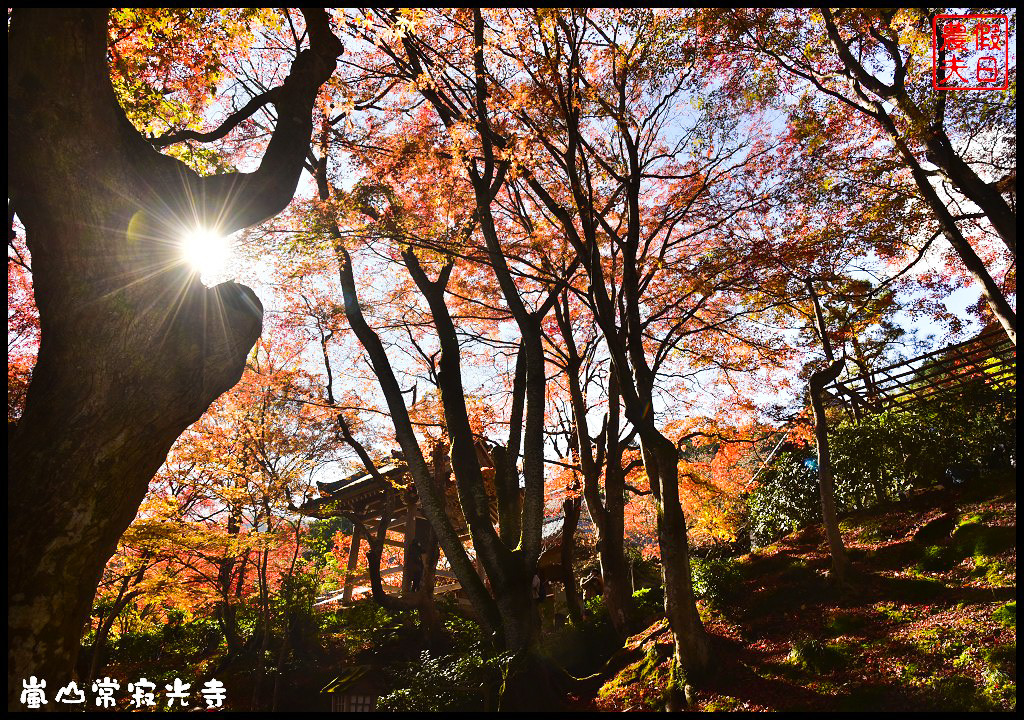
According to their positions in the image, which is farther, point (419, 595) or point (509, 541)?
point (419, 595)

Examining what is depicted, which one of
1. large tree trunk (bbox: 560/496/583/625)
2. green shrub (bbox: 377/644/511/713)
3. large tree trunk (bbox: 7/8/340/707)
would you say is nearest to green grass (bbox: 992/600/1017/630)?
green shrub (bbox: 377/644/511/713)

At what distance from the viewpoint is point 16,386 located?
30.0 ft

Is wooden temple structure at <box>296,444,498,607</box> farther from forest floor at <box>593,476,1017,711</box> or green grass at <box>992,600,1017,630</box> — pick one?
green grass at <box>992,600,1017,630</box>

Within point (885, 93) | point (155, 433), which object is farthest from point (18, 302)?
point (885, 93)

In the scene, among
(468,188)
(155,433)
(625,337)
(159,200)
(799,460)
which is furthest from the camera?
(799,460)

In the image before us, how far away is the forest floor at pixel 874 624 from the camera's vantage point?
16.9 ft

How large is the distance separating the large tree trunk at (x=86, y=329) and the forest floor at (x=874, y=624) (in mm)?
6190

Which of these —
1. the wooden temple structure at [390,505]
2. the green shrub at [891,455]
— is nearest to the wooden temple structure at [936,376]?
the green shrub at [891,455]

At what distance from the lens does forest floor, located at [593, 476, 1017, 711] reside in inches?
203

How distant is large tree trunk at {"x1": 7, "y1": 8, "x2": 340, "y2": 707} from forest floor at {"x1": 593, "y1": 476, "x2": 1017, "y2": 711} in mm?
6190

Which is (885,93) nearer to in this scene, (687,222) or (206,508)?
(687,222)

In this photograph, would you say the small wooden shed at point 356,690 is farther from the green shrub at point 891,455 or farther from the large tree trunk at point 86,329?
the green shrub at point 891,455

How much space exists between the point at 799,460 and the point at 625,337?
8.03m

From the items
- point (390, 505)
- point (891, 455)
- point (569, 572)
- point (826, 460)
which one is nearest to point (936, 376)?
point (891, 455)
